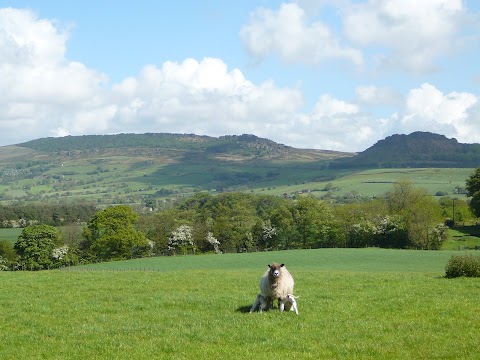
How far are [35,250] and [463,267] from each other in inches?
2991

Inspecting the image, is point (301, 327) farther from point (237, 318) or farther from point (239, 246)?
point (239, 246)

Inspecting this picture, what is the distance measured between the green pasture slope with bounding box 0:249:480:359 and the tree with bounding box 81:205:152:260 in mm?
62840

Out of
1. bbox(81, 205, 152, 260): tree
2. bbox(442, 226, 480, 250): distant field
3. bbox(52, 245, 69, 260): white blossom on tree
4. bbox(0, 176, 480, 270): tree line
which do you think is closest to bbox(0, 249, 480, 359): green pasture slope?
bbox(81, 205, 152, 260): tree

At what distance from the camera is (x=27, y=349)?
14.8 meters

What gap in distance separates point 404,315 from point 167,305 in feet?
28.6

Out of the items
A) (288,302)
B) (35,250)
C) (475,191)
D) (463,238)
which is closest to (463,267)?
(288,302)

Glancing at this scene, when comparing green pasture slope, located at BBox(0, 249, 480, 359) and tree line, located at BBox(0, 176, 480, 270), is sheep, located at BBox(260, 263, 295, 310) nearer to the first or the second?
green pasture slope, located at BBox(0, 249, 480, 359)

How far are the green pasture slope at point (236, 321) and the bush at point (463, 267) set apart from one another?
1.83m

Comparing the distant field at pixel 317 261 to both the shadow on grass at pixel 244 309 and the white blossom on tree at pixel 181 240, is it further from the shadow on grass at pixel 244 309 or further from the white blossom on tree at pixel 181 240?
the shadow on grass at pixel 244 309

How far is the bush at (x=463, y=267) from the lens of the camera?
29.4 meters

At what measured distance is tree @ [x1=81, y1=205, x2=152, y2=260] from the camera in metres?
92.6

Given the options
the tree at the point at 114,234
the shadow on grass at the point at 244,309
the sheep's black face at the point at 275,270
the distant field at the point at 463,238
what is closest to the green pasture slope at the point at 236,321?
the shadow on grass at the point at 244,309

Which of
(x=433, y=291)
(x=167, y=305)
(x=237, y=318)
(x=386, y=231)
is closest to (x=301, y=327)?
(x=237, y=318)

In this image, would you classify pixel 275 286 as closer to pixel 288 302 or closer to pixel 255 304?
pixel 288 302
